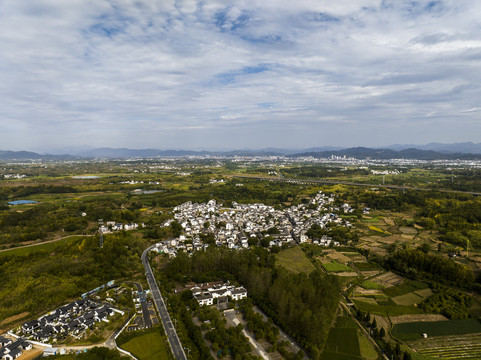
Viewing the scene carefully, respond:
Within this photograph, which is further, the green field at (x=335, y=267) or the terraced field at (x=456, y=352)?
the green field at (x=335, y=267)

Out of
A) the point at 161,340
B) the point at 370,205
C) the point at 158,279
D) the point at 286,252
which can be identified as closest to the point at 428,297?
A: the point at 286,252

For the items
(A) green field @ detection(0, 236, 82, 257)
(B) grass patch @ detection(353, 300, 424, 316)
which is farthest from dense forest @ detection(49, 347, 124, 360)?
(A) green field @ detection(0, 236, 82, 257)

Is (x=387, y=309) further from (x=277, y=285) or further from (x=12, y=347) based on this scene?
(x=12, y=347)

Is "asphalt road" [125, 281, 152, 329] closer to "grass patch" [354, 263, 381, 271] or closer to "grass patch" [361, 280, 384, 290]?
"grass patch" [361, 280, 384, 290]

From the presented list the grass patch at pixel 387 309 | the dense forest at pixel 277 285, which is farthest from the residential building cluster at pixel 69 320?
the grass patch at pixel 387 309

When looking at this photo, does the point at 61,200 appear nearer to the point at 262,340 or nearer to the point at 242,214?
the point at 242,214

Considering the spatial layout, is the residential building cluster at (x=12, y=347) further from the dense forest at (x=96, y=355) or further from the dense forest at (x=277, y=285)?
the dense forest at (x=277, y=285)
